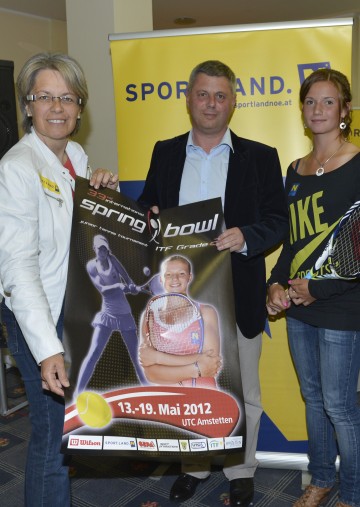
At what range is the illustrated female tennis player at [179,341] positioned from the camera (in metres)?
1.77

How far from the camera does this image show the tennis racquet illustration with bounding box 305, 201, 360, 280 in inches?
69.9

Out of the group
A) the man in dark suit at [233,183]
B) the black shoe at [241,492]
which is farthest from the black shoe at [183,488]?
the man in dark suit at [233,183]

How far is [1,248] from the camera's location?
1570mm

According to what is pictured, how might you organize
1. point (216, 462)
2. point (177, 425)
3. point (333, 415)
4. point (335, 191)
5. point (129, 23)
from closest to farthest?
1. point (177, 425)
2. point (335, 191)
3. point (333, 415)
4. point (216, 462)
5. point (129, 23)

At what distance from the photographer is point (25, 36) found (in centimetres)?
727

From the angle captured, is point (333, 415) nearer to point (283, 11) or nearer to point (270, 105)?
point (270, 105)

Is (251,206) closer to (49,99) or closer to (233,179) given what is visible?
(233,179)

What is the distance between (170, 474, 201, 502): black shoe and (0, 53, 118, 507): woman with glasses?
0.80 meters

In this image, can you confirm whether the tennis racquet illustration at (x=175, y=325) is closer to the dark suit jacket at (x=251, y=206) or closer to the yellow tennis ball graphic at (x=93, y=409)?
the yellow tennis ball graphic at (x=93, y=409)

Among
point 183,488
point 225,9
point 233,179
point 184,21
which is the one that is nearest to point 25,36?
point 184,21

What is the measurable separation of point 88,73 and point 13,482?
7.65ft

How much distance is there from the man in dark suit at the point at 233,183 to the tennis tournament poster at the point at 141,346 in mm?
285

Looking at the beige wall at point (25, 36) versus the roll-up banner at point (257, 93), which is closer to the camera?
the roll-up banner at point (257, 93)

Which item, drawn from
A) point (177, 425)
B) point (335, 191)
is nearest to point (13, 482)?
point (177, 425)
